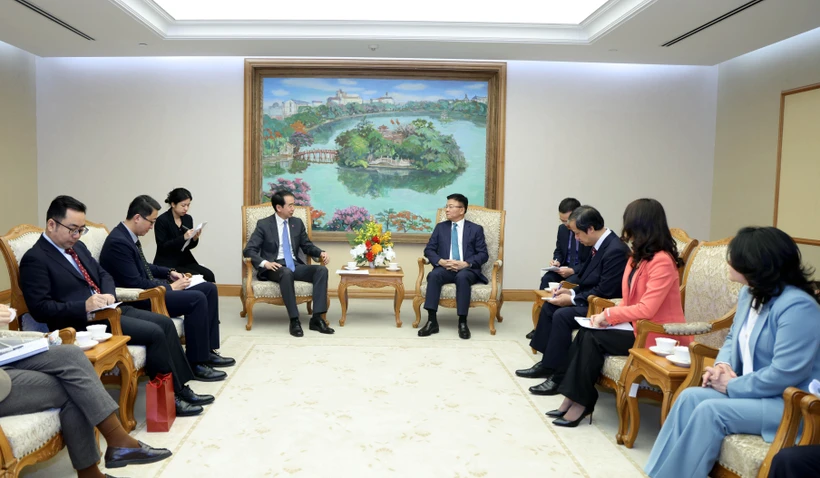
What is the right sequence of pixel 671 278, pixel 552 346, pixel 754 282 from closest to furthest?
pixel 754 282 < pixel 671 278 < pixel 552 346

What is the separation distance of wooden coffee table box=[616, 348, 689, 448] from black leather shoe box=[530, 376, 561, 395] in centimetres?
73

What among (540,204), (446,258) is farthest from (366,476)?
(540,204)

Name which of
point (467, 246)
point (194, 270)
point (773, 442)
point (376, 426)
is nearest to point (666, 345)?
point (773, 442)

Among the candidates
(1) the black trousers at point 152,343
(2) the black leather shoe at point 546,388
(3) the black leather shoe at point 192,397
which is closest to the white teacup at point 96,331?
(1) the black trousers at point 152,343

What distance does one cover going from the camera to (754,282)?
283cm

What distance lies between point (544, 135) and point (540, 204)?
2.97ft

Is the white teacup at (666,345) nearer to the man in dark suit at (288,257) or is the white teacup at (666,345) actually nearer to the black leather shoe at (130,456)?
the black leather shoe at (130,456)

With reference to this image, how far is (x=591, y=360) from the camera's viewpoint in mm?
3969

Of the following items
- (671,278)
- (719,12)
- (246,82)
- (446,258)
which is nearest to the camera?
(671,278)

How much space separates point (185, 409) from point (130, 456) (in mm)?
850

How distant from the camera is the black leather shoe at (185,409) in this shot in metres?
4.04

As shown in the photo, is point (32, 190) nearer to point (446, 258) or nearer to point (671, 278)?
point (446, 258)

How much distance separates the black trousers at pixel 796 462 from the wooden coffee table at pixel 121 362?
319 cm

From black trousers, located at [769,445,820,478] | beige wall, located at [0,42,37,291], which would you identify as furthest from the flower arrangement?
black trousers, located at [769,445,820,478]
